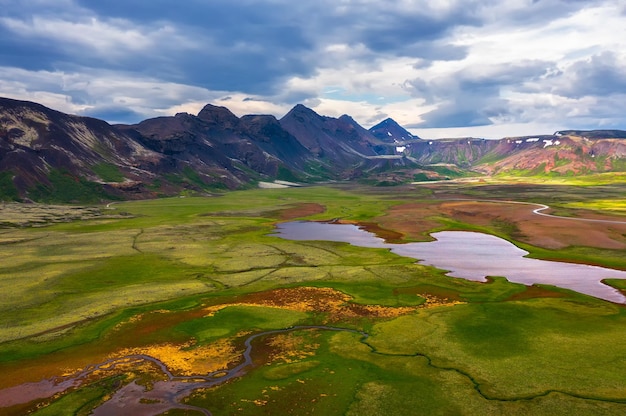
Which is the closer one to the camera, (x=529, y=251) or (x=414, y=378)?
(x=414, y=378)

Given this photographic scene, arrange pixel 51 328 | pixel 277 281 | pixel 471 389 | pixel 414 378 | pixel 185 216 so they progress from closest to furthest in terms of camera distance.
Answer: pixel 471 389 → pixel 414 378 → pixel 51 328 → pixel 277 281 → pixel 185 216

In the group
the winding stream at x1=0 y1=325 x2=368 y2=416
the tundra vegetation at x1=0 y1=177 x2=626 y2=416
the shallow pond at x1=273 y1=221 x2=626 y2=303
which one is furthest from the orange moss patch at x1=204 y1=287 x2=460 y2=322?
the shallow pond at x1=273 y1=221 x2=626 y2=303

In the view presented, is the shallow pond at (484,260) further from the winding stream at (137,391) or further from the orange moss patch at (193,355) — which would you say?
the winding stream at (137,391)

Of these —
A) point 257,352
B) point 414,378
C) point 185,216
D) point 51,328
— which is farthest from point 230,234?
point 414,378

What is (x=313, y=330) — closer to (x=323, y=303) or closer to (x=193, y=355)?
(x=323, y=303)

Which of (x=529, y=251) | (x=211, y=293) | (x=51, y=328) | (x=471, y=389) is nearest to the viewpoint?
(x=471, y=389)

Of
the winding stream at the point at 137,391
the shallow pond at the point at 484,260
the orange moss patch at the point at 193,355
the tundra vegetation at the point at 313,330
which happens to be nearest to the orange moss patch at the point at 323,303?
the tundra vegetation at the point at 313,330

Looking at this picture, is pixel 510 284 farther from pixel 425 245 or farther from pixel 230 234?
pixel 230 234
